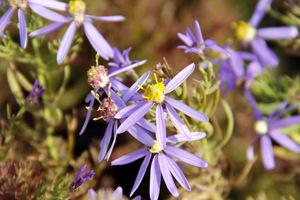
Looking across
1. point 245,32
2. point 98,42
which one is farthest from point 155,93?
point 245,32

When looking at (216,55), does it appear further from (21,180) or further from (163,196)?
(21,180)

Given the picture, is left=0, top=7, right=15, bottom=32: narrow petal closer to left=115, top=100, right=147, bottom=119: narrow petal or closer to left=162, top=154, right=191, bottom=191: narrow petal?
left=115, top=100, right=147, bottom=119: narrow petal

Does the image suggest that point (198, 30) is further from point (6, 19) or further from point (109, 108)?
point (6, 19)

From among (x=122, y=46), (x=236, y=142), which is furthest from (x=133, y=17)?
(x=236, y=142)

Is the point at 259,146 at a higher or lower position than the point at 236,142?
higher

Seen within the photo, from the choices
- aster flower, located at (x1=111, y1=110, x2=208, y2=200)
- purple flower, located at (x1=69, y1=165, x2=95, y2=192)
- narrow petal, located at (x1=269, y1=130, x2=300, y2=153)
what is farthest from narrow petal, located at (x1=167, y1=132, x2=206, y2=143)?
narrow petal, located at (x1=269, y1=130, x2=300, y2=153)
